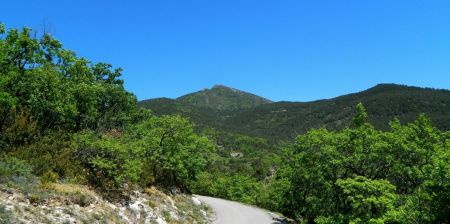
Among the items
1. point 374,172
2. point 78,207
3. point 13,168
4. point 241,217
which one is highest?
point 374,172

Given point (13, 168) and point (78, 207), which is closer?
point (13, 168)

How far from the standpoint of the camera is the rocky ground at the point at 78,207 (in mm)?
13398

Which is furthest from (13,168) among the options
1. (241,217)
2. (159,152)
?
(241,217)

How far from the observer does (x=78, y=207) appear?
15898 mm

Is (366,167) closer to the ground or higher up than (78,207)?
higher up

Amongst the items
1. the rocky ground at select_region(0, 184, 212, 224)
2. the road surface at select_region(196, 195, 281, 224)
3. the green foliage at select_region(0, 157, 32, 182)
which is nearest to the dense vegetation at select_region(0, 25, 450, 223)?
the green foliage at select_region(0, 157, 32, 182)

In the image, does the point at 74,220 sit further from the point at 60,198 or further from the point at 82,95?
the point at 82,95

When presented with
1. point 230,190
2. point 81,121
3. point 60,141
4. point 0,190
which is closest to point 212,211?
point 81,121

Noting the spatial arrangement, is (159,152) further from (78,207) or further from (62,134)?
(78,207)

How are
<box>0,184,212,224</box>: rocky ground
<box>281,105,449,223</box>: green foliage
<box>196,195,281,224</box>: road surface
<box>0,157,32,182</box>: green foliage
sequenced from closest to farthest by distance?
1. <box>0,184,212,224</box>: rocky ground
2. <box>0,157,32,182</box>: green foliage
3. <box>281,105,449,223</box>: green foliage
4. <box>196,195,281,224</box>: road surface

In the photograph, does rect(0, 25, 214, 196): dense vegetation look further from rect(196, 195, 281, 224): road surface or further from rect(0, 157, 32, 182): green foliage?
rect(196, 195, 281, 224): road surface

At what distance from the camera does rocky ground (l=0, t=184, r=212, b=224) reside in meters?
13.4

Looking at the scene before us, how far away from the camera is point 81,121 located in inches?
989

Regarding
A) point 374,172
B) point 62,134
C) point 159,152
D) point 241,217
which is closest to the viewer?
point 62,134
